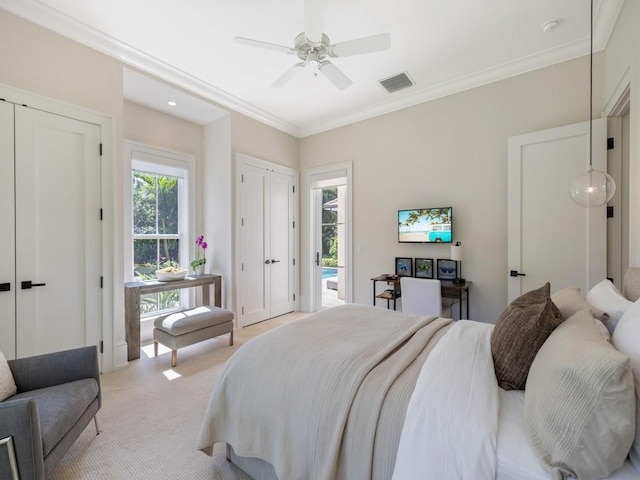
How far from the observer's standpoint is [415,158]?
387 centimetres

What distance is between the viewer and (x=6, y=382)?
153 centimetres

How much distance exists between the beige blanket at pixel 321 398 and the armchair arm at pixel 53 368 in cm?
88

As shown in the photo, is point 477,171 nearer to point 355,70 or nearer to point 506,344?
point 355,70

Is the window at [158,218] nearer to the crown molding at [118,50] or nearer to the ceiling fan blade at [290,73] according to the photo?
the crown molding at [118,50]

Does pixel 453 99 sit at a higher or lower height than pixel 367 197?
higher

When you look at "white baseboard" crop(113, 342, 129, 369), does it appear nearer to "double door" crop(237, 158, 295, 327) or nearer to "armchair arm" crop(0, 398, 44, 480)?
"double door" crop(237, 158, 295, 327)

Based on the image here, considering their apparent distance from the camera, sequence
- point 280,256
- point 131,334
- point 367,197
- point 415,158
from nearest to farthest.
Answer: point 131,334 < point 415,158 < point 367,197 < point 280,256

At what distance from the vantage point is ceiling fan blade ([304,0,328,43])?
6.00ft

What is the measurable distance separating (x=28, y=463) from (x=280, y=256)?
12.1 feet

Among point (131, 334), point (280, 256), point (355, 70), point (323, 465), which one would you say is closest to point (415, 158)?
point (355, 70)

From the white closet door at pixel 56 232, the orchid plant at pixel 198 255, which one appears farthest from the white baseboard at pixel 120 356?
the orchid plant at pixel 198 255

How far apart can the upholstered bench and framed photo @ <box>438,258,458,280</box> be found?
8.60 ft

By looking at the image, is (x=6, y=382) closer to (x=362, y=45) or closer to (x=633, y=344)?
(x=633, y=344)

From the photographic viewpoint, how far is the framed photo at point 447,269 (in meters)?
3.50
